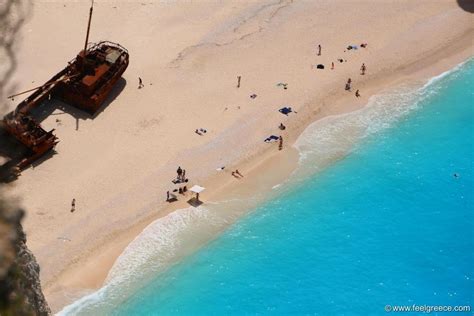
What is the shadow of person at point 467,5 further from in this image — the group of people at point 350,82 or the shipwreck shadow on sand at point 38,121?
the shipwreck shadow on sand at point 38,121

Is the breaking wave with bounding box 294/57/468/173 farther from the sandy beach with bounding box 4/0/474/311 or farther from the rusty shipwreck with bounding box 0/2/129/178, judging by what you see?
the rusty shipwreck with bounding box 0/2/129/178

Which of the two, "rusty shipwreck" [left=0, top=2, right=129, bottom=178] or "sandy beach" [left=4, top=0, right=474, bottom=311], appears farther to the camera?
"rusty shipwreck" [left=0, top=2, right=129, bottom=178]

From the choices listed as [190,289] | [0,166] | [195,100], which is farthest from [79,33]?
[190,289]

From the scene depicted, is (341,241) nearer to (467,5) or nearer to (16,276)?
(16,276)

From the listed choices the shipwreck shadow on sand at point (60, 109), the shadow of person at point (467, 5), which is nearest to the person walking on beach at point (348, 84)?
the shadow of person at point (467, 5)

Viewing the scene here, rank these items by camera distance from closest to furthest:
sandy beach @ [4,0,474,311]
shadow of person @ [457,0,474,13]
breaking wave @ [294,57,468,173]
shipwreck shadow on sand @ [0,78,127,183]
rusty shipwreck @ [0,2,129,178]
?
1. sandy beach @ [4,0,474,311]
2. shipwreck shadow on sand @ [0,78,127,183]
3. rusty shipwreck @ [0,2,129,178]
4. breaking wave @ [294,57,468,173]
5. shadow of person @ [457,0,474,13]

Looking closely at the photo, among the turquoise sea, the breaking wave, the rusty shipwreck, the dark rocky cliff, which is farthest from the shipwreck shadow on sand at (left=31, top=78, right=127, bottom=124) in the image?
the dark rocky cliff
